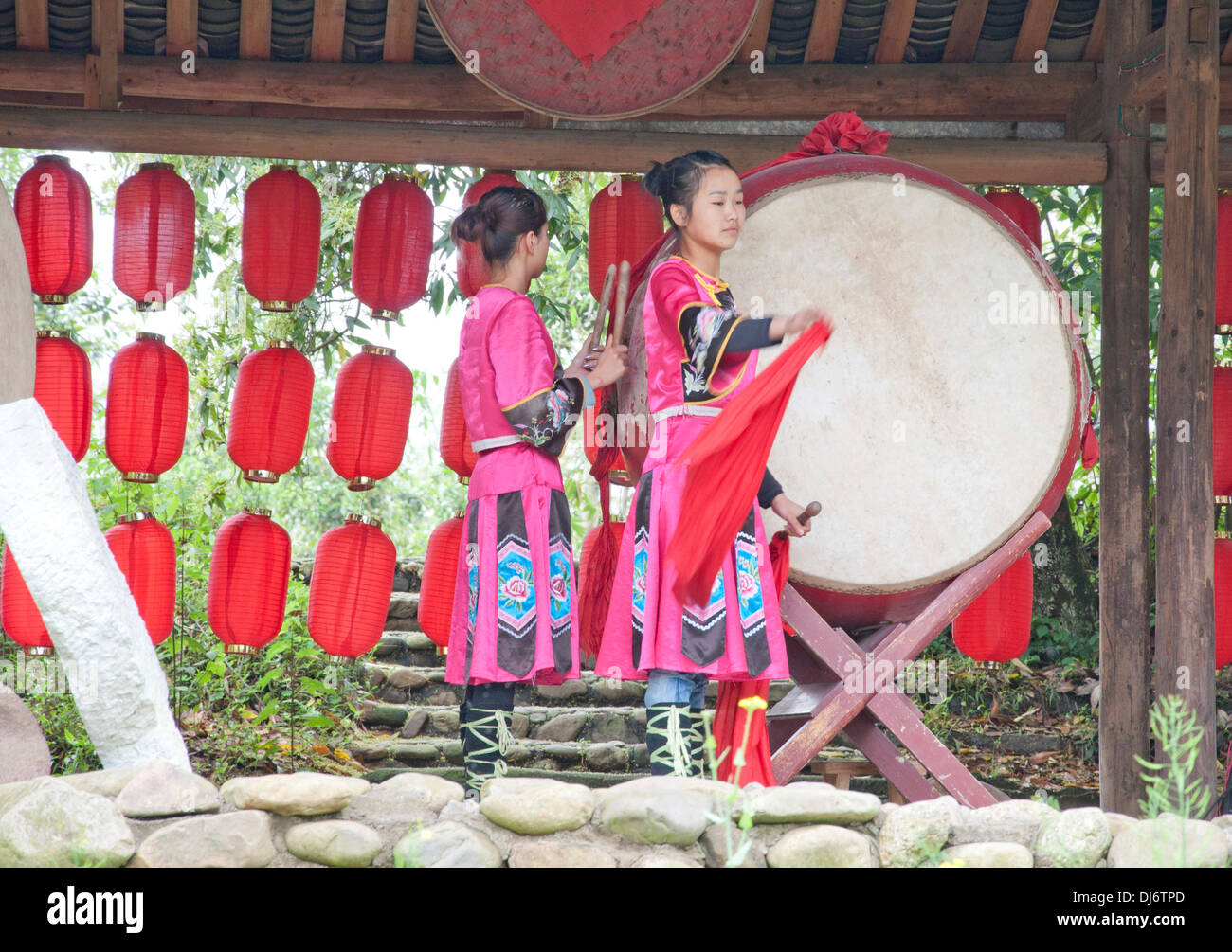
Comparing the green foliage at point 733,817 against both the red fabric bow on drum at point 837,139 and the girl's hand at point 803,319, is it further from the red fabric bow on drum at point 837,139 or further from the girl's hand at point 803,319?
the red fabric bow on drum at point 837,139

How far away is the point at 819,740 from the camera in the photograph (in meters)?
3.11

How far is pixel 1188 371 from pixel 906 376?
0.88m

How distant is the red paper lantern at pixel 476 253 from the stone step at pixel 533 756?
181 cm

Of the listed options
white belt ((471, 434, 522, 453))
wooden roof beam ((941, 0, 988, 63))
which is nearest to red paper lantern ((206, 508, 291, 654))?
white belt ((471, 434, 522, 453))

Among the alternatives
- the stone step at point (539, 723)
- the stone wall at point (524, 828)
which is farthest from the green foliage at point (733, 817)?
the stone step at point (539, 723)

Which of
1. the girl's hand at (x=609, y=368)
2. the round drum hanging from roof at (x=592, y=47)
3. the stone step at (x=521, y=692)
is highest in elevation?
the round drum hanging from roof at (x=592, y=47)

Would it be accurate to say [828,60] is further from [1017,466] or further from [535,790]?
[535,790]

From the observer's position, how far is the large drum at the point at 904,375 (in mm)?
3189

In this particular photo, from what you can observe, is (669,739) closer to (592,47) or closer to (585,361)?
(585,361)

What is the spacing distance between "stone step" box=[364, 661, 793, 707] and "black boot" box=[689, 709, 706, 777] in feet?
9.24

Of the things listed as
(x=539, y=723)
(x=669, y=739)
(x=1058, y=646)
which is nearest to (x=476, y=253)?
(x=669, y=739)

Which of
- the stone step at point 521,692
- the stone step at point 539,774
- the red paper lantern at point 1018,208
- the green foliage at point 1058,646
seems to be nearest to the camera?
the red paper lantern at point 1018,208

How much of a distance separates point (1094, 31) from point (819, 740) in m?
2.49
